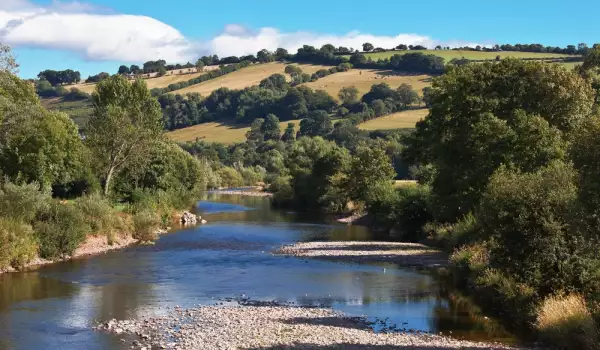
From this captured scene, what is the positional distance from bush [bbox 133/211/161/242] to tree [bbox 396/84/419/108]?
401 feet

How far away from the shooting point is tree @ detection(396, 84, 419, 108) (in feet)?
557

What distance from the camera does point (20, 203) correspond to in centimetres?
4253

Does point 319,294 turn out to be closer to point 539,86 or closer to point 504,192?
point 504,192

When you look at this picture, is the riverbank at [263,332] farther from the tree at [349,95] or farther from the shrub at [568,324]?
the tree at [349,95]

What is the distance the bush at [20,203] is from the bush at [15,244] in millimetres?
1239

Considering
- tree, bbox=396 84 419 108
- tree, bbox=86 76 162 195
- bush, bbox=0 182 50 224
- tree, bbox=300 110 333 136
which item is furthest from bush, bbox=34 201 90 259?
tree, bbox=396 84 419 108

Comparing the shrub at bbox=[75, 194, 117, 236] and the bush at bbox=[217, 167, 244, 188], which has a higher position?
the shrub at bbox=[75, 194, 117, 236]

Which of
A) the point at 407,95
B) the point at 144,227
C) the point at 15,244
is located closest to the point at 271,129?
the point at 407,95

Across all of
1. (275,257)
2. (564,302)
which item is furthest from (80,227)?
(564,302)

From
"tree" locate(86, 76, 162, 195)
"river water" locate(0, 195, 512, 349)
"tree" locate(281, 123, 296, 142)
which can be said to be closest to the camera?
"river water" locate(0, 195, 512, 349)

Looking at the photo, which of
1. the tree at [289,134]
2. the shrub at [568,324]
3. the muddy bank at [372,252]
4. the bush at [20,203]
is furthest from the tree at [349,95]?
the shrub at [568,324]

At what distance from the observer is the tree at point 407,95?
169625 millimetres

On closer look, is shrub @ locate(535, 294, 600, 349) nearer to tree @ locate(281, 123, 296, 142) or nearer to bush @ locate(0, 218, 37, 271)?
bush @ locate(0, 218, 37, 271)

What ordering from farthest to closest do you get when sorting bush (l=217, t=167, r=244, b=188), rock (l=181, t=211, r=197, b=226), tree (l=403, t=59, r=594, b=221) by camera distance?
bush (l=217, t=167, r=244, b=188)
rock (l=181, t=211, r=197, b=226)
tree (l=403, t=59, r=594, b=221)
